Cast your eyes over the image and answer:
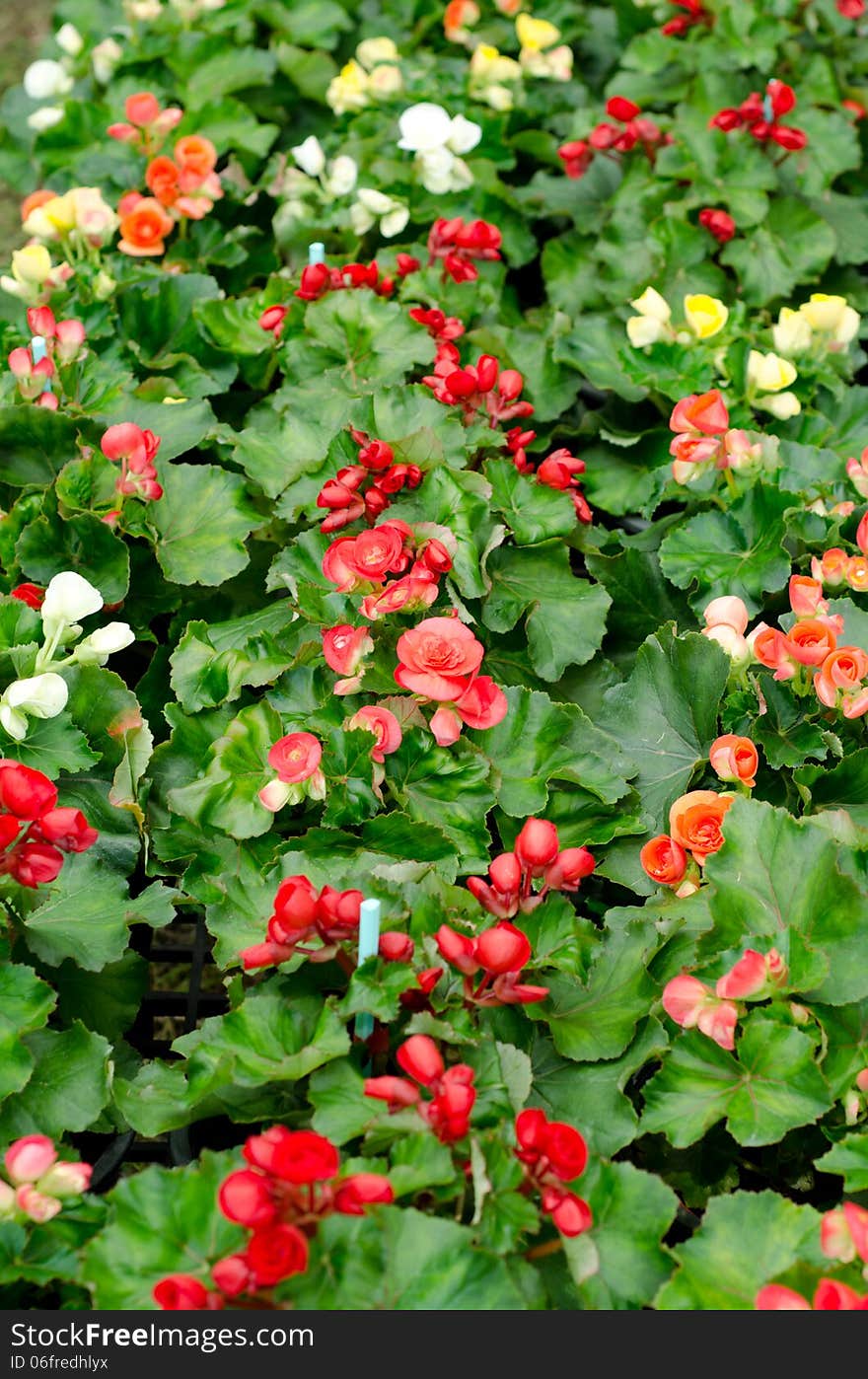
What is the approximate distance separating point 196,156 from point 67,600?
3.85 feet

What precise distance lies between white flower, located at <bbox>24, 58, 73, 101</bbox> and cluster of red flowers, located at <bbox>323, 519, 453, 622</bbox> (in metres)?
1.74

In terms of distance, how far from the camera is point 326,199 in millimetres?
2453

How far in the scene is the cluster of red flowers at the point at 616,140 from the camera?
2.52m

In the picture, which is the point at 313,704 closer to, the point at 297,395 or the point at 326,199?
the point at 297,395

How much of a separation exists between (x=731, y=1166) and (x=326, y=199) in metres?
1.76

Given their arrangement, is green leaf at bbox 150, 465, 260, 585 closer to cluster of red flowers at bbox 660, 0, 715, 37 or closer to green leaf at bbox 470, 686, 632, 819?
green leaf at bbox 470, 686, 632, 819

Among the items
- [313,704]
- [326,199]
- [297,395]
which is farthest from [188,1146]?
[326,199]

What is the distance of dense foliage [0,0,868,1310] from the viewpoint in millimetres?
1157

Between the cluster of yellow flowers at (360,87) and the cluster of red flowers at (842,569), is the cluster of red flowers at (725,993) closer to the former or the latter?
the cluster of red flowers at (842,569)

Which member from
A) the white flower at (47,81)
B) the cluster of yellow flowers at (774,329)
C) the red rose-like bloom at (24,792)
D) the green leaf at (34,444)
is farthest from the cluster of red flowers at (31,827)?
the white flower at (47,81)

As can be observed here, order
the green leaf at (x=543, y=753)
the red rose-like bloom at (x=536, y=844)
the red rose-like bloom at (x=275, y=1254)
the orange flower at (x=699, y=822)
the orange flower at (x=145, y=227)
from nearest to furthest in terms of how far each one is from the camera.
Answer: the red rose-like bloom at (x=275, y=1254) < the red rose-like bloom at (x=536, y=844) < the orange flower at (x=699, y=822) < the green leaf at (x=543, y=753) < the orange flower at (x=145, y=227)

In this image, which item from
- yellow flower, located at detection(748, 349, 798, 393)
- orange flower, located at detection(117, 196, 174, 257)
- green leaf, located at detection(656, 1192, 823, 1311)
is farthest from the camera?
orange flower, located at detection(117, 196, 174, 257)

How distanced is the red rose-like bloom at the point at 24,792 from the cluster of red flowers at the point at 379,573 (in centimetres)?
37

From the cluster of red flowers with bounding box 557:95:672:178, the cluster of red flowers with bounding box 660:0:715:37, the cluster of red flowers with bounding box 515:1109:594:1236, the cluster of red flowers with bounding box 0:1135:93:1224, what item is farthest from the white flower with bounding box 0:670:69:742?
the cluster of red flowers with bounding box 660:0:715:37
